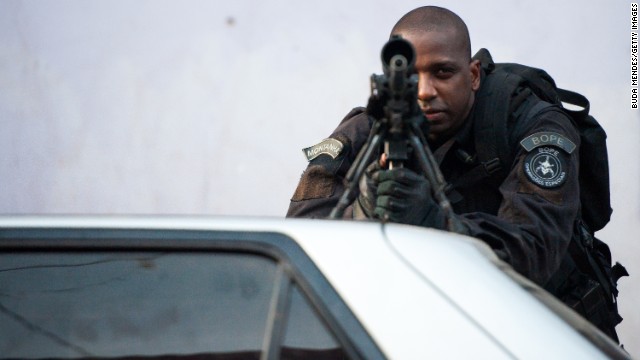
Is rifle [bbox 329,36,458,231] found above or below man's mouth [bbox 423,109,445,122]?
above

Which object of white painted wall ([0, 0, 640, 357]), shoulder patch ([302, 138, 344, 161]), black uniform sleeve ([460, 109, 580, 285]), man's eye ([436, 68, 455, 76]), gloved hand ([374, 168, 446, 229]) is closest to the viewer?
gloved hand ([374, 168, 446, 229])

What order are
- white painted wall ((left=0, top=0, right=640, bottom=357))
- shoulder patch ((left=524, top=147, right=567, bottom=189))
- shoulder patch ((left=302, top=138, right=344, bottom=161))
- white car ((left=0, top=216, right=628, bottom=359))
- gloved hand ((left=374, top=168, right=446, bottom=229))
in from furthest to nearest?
white painted wall ((left=0, top=0, right=640, bottom=357))
shoulder patch ((left=302, top=138, right=344, bottom=161))
shoulder patch ((left=524, top=147, right=567, bottom=189))
gloved hand ((left=374, top=168, right=446, bottom=229))
white car ((left=0, top=216, right=628, bottom=359))

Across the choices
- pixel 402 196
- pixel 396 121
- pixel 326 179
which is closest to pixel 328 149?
pixel 326 179

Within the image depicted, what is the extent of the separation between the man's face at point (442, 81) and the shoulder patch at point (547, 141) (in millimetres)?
290

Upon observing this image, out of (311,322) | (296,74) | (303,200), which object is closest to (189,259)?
(311,322)

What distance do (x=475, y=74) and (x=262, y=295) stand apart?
205 cm

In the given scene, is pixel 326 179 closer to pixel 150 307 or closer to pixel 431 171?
pixel 431 171

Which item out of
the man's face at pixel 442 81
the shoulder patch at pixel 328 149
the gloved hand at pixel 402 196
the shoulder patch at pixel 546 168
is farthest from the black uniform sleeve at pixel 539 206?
the shoulder patch at pixel 328 149

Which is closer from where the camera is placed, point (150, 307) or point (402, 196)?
point (150, 307)

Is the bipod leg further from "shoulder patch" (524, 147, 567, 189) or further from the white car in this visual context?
"shoulder patch" (524, 147, 567, 189)

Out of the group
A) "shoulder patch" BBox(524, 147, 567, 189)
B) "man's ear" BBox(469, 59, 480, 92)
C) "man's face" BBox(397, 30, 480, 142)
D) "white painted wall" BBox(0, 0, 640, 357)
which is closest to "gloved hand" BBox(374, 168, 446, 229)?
"shoulder patch" BBox(524, 147, 567, 189)

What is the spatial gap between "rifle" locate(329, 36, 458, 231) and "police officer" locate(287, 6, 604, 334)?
0.35 m

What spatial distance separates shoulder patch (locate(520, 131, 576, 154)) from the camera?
132 inches

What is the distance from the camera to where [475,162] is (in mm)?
3488
